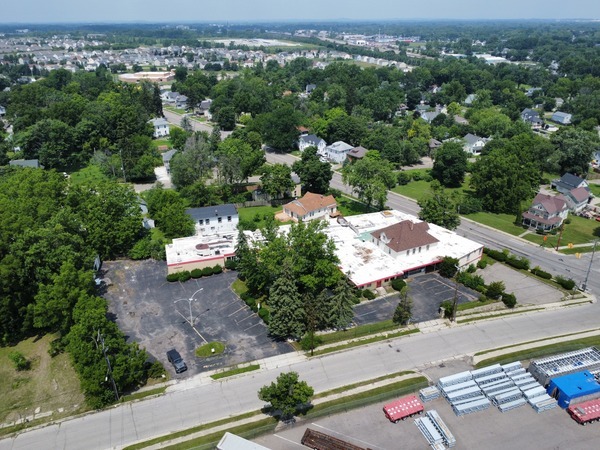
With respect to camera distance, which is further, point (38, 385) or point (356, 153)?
point (356, 153)

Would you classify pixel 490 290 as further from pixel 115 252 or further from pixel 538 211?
pixel 115 252

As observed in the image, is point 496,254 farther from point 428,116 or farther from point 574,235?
point 428,116

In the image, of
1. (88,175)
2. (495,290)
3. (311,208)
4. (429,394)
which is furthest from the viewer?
(88,175)

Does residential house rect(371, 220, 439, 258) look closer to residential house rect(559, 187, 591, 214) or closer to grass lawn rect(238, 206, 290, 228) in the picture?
grass lawn rect(238, 206, 290, 228)

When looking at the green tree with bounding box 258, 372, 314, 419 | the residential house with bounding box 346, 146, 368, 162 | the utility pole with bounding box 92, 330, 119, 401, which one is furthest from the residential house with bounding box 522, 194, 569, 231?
the utility pole with bounding box 92, 330, 119, 401

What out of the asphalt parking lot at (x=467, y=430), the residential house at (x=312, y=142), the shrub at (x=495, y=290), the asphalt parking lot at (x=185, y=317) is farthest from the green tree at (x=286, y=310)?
the residential house at (x=312, y=142)

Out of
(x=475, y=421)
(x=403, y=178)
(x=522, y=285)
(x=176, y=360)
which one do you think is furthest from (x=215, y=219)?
(x=475, y=421)

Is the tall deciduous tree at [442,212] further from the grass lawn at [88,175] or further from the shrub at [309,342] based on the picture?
the grass lawn at [88,175]
